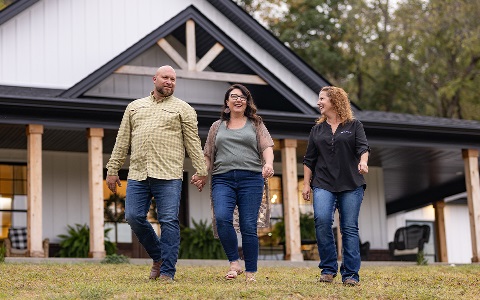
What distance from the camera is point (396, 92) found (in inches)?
1287

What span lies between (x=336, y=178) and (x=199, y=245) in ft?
32.1

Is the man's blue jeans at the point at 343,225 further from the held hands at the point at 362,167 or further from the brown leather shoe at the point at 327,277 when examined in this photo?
the held hands at the point at 362,167

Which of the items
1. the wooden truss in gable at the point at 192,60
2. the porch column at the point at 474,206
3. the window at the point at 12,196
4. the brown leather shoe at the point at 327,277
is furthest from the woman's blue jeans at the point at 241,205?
the porch column at the point at 474,206

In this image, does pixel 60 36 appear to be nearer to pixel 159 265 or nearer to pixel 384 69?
pixel 159 265

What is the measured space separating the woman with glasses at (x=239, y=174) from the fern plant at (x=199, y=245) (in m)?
9.21

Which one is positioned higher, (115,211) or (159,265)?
(115,211)

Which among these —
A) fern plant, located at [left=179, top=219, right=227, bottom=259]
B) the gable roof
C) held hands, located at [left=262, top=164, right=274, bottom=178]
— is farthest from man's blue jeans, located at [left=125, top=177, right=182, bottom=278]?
fern plant, located at [left=179, top=219, right=227, bottom=259]

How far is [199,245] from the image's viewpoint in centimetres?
1762

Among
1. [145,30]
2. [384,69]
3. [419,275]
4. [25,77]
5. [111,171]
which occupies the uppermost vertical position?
[384,69]

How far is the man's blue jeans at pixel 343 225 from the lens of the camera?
8031 millimetres

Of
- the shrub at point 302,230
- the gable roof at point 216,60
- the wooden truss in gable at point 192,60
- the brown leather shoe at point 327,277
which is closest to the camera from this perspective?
the brown leather shoe at point 327,277

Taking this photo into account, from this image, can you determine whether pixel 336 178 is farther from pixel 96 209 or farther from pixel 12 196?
pixel 12 196

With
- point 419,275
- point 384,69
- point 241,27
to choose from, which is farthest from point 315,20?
point 419,275

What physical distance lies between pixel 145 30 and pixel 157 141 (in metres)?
10.3
